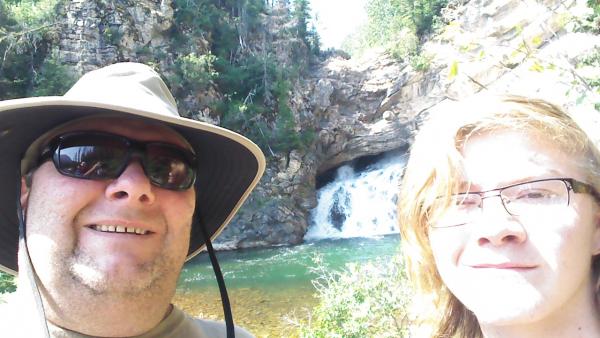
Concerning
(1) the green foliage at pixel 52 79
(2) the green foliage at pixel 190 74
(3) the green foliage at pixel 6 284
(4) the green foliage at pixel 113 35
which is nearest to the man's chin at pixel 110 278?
(3) the green foliage at pixel 6 284

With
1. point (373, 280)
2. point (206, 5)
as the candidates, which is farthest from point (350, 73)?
point (373, 280)

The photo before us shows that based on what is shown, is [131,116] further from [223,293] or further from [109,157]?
[223,293]

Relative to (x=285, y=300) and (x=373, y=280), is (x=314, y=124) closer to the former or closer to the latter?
(x=285, y=300)

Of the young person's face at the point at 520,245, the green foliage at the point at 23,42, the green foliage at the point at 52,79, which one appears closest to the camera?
the young person's face at the point at 520,245

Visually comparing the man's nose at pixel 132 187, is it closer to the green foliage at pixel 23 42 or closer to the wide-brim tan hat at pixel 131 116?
the wide-brim tan hat at pixel 131 116

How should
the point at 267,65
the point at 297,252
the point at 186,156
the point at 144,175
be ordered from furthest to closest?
the point at 267,65 < the point at 297,252 < the point at 186,156 < the point at 144,175

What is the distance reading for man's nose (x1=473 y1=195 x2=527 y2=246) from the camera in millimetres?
922

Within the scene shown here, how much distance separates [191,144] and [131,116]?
276 millimetres

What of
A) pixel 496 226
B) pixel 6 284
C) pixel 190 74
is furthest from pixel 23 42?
pixel 496 226

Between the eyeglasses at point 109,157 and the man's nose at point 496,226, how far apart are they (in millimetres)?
782

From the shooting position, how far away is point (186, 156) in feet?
3.96

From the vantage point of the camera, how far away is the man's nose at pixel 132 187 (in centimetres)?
106

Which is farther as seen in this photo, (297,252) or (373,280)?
(297,252)

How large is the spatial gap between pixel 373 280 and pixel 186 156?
2482 mm
